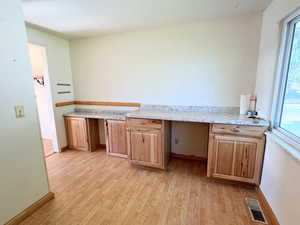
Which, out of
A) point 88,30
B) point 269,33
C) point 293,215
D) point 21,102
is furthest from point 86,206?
point 269,33

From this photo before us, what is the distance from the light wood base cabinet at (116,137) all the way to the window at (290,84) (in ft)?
7.46

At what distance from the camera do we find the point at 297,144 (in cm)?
135

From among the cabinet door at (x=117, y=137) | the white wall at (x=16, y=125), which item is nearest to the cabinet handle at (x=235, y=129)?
the cabinet door at (x=117, y=137)

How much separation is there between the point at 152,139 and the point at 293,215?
5.51 feet

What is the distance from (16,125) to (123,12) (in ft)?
6.28

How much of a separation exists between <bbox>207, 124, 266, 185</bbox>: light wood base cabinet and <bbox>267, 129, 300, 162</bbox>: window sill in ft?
0.67

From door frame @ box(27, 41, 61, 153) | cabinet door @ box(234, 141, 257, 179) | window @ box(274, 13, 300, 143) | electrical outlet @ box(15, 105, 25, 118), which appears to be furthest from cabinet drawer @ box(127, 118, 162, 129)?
door frame @ box(27, 41, 61, 153)

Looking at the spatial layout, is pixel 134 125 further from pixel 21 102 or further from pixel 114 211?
pixel 21 102

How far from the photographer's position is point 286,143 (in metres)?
1.47

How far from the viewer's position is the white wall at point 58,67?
297 cm

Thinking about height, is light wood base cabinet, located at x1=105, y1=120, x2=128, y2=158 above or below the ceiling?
below

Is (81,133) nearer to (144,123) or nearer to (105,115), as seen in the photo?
(105,115)

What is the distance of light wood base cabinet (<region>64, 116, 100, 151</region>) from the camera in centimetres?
327

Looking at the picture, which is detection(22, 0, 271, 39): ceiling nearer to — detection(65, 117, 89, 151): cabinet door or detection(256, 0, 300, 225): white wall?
detection(256, 0, 300, 225): white wall
